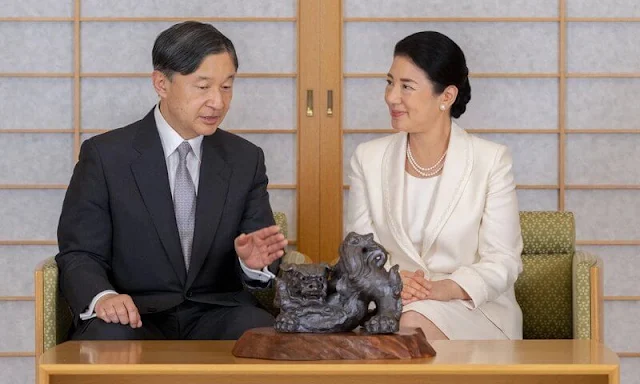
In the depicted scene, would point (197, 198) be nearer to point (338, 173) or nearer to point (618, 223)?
point (338, 173)

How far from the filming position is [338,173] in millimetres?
4441

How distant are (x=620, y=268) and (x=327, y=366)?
7.39 ft

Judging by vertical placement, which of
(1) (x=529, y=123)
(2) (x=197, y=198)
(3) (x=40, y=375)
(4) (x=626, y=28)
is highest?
(4) (x=626, y=28)

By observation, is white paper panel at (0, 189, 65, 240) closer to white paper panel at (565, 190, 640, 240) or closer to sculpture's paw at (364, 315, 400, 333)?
white paper panel at (565, 190, 640, 240)

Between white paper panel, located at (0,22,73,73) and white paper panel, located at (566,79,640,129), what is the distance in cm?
187

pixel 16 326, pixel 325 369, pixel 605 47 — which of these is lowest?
pixel 16 326

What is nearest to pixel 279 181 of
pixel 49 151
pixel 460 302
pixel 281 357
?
pixel 49 151

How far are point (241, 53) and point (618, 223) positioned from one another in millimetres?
1533

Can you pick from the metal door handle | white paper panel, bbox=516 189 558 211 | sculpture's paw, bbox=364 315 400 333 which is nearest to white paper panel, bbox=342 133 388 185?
the metal door handle

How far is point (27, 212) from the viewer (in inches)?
177

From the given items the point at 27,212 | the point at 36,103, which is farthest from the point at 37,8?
the point at 27,212

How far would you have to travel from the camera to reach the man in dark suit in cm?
335

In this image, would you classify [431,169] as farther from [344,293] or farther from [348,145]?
[344,293]

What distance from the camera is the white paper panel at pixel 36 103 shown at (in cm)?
Answer: 449
